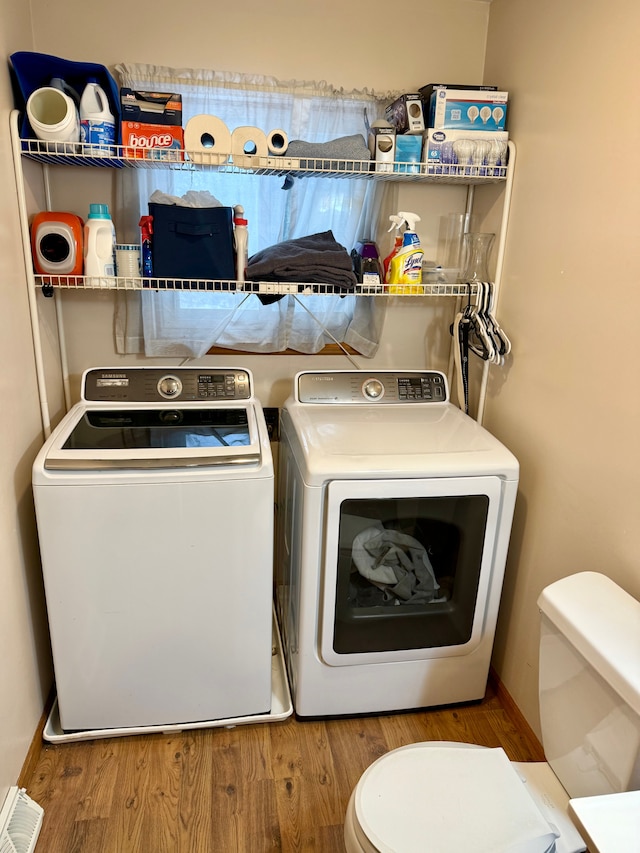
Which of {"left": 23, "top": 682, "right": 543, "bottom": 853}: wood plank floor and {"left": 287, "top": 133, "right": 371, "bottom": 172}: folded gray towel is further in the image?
Result: {"left": 287, "top": 133, "right": 371, "bottom": 172}: folded gray towel

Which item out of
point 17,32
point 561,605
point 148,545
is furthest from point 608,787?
point 17,32

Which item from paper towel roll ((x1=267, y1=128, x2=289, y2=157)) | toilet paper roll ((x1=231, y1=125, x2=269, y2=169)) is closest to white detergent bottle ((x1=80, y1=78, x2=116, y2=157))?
toilet paper roll ((x1=231, y1=125, x2=269, y2=169))

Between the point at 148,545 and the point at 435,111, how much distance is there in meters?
1.60

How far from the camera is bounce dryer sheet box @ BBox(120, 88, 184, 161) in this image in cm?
175

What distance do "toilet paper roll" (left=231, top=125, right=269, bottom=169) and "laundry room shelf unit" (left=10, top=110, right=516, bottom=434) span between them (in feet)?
0.06

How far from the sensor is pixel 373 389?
216 cm

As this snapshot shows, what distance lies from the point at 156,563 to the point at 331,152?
4.42 ft

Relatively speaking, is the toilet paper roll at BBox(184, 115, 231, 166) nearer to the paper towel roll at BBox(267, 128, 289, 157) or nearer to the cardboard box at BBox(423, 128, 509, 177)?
→ the paper towel roll at BBox(267, 128, 289, 157)

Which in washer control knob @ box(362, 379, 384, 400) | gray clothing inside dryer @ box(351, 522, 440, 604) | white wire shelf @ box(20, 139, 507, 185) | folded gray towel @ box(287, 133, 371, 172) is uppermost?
folded gray towel @ box(287, 133, 371, 172)

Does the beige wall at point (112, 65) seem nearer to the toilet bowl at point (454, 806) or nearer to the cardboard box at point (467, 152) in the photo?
the cardboard box at point (467, 152)

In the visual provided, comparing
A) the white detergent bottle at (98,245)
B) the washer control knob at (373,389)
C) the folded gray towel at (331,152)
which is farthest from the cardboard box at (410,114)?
the white detergent bottle at (98,245)

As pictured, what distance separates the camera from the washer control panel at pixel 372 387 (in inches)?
83.5

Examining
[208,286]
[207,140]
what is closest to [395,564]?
[208,286]

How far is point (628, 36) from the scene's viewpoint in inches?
55.8
